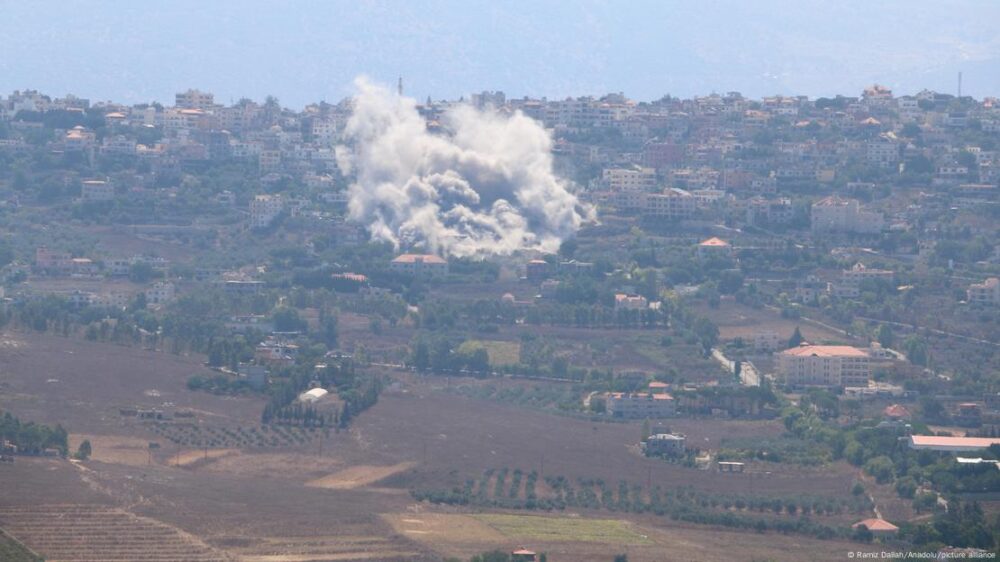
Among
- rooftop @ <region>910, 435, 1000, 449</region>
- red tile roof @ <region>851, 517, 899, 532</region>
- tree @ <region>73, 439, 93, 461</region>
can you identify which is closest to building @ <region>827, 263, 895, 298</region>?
rooftop @ <region>910, 435, 1000, 449</region>

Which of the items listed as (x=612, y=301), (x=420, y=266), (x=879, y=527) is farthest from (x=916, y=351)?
(x=879, y=527)

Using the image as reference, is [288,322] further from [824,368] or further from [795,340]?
[824,368]

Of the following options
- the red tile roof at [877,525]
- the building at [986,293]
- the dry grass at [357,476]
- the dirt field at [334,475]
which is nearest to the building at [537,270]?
the dirt field at [334,475]

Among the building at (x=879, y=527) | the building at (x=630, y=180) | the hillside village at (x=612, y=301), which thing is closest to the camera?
the building at (x=879, y=527)

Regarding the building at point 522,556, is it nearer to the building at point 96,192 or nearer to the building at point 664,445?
the building at point 664,445

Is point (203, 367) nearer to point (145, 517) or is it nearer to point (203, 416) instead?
point (203, 416)

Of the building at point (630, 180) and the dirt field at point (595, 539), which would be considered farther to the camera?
the building at point (630, 180)
